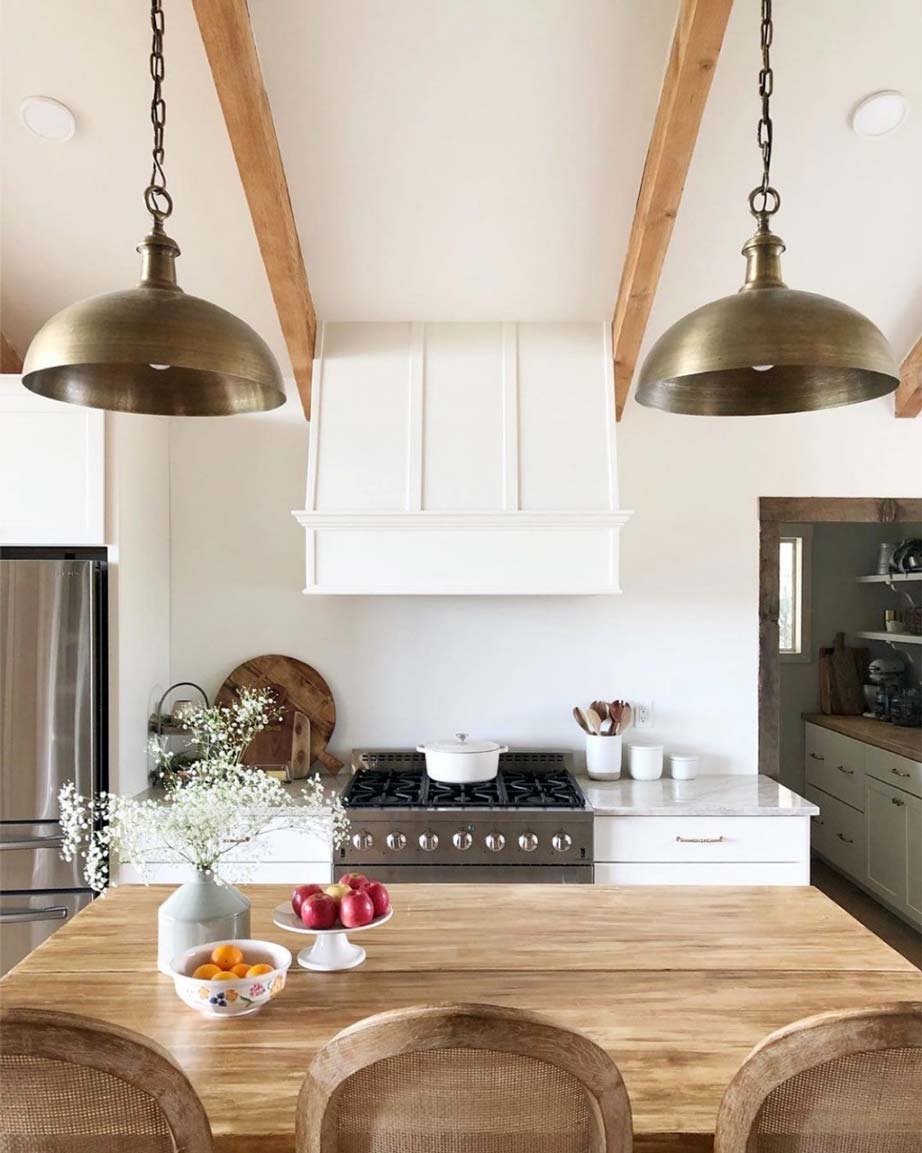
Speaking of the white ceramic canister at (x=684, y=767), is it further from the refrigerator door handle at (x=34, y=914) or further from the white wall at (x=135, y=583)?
the refrigerator door handle at (x=34, y=914)

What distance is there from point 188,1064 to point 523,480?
7.73 feet

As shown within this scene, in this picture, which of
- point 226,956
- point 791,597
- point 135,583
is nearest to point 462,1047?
point 226,956

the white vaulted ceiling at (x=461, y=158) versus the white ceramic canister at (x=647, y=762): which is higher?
the white vaulted ceiling at (x=461, y=158)

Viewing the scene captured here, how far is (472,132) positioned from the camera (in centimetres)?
288

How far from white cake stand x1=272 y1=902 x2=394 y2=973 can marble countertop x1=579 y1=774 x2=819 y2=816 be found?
1481 millimetres

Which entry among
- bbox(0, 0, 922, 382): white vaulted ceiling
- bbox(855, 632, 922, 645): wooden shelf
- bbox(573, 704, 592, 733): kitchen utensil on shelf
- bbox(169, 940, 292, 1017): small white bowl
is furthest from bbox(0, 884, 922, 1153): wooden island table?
bbox(855, 632, 922, 645): wooden shelf

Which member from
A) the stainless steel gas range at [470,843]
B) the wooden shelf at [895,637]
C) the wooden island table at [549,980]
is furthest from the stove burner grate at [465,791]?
the wooden shelf at [895,637]

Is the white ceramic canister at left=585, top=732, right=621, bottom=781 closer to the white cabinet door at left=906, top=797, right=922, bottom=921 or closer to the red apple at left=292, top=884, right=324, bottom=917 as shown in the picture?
the white cabinet door at left=906, top=797, right=922, bottom=921

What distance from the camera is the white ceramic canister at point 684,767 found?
12.1ft

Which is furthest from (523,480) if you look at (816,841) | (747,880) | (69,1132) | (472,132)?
(816,841)

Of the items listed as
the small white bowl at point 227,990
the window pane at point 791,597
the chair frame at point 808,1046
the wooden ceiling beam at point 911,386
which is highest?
the wooden ceiling beam at point 911,386

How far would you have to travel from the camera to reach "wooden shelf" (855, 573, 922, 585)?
488 cm

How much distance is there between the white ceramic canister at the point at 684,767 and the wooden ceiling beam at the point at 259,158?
2104 millimetres

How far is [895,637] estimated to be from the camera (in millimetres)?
5082
